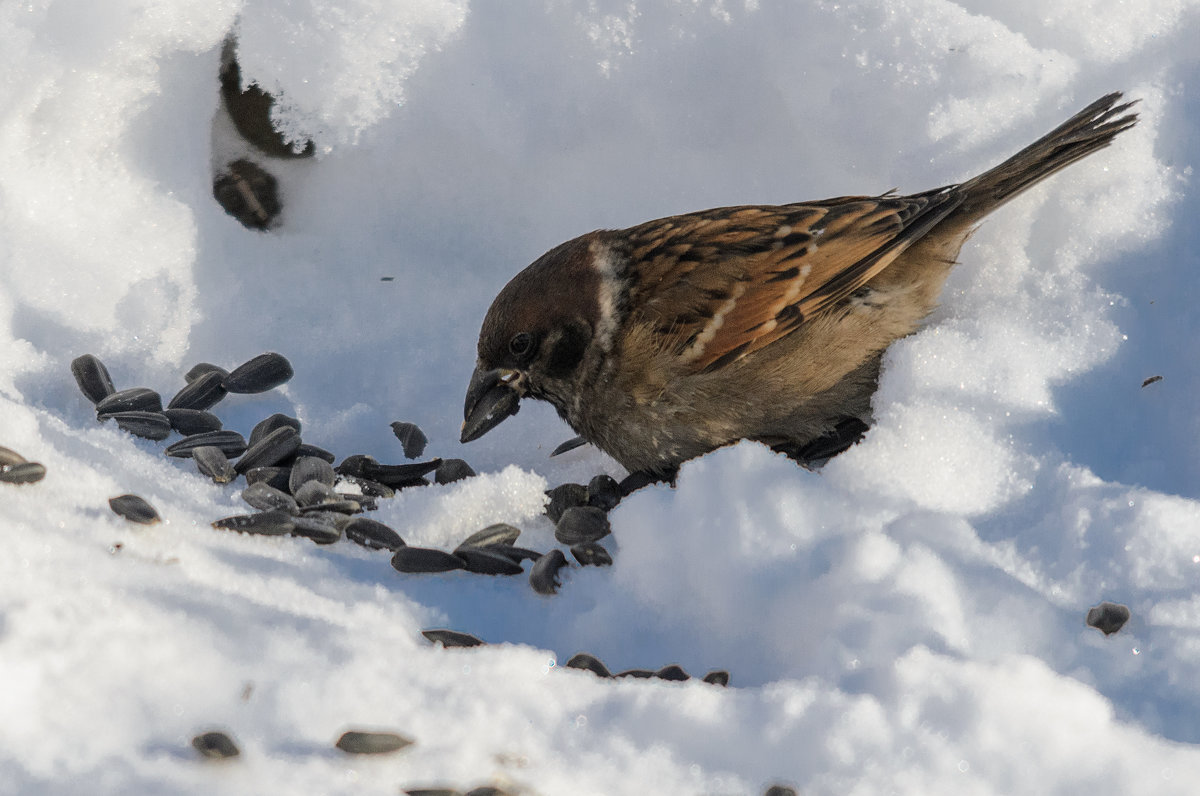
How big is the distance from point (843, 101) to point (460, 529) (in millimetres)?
1713

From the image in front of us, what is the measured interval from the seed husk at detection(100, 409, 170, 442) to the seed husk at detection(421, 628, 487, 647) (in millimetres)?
1523

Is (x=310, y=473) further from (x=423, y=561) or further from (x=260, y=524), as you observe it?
(x=423, y=561)

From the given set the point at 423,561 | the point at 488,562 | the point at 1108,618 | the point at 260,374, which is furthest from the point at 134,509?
the point at 1108,618

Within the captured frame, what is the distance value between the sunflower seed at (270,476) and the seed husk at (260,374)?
1.73 feet

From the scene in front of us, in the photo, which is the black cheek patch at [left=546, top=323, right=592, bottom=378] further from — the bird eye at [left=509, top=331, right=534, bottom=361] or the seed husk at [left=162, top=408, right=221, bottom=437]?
the seed husk at [left=162, top=408, right=221, bottom=437]

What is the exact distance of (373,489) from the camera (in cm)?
342

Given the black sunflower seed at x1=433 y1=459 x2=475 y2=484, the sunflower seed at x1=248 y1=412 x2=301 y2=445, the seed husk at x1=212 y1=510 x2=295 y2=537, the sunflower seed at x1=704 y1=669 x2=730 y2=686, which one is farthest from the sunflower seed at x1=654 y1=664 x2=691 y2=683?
the sunflower seed at x1=248 y1=412 x2=301 y2=445

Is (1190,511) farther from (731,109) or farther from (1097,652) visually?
(731,109)

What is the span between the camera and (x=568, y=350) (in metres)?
3.25

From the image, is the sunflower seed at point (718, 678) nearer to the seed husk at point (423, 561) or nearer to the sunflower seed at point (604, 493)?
the seed husk at point (423, 561)

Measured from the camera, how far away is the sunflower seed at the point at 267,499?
3129 mm

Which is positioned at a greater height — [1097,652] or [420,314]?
[420,314]

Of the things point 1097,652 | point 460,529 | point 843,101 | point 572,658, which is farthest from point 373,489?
point 1097,652

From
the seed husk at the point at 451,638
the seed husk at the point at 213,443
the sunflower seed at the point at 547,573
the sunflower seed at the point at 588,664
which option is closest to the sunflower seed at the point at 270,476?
the seed husk at the point at 213,443
